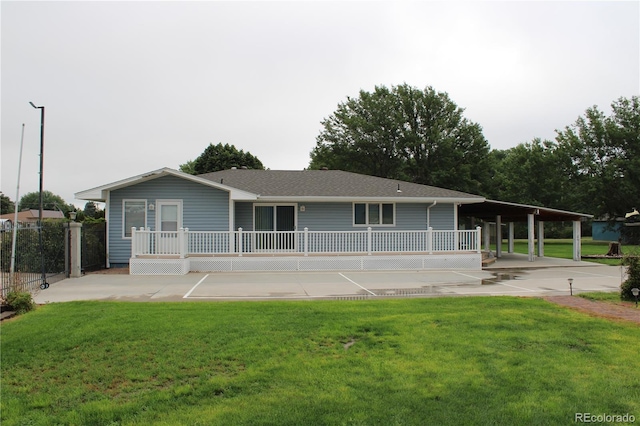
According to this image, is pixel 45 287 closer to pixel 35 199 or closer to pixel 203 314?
pixel 203 314

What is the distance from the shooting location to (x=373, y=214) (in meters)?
18.8

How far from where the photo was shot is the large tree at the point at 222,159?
39.2m

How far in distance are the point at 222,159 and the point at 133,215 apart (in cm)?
2322

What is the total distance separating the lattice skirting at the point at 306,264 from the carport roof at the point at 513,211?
418 centimetres


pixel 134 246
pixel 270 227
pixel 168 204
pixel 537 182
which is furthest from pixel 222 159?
pixel 537 182

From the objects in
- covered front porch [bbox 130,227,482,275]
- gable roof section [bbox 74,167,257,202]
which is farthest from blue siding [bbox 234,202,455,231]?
gable roof section [bbox 74,167,257,202]

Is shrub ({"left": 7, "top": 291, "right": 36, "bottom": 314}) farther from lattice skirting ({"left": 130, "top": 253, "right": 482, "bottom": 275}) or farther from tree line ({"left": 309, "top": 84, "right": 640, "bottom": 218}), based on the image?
tree line ({"left": 309, "top": 84, "right": 640, "bottom": 218})

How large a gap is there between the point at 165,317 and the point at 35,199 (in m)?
113

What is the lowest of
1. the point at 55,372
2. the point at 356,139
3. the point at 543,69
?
the point at 55,372

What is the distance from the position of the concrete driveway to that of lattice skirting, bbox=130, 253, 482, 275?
666mm

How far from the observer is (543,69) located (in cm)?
1575

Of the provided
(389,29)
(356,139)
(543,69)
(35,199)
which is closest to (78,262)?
(389,29)

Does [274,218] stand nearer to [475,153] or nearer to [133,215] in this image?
[133,215]

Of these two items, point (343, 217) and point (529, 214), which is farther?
point (529, 214)
